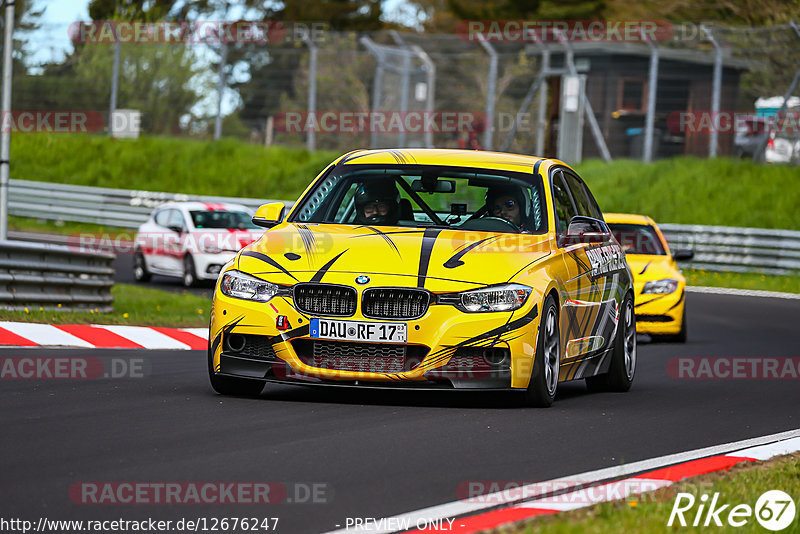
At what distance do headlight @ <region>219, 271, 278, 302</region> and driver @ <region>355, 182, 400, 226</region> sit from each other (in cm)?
119

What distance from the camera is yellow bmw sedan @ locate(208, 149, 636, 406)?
8672 mm

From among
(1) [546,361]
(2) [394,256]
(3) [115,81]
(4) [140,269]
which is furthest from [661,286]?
(3) [115,81]

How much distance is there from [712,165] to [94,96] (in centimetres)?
1581

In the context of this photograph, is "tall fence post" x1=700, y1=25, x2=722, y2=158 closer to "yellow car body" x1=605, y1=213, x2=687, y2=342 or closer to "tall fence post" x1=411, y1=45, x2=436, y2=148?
"tall fence post" x1=411, y1=45, x2=436, y2=148

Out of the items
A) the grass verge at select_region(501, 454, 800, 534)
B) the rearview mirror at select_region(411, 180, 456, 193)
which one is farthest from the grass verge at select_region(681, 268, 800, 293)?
the grass verge at select_region(501, 454, 800, 534)

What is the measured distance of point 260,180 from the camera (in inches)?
1603

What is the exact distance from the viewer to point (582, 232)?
10109 millimetres

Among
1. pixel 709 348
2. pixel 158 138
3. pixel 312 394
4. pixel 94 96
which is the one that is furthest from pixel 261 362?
pixel 158 138

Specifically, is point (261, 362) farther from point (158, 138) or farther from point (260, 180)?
point (158, 138)

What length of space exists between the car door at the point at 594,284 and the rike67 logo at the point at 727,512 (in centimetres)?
382

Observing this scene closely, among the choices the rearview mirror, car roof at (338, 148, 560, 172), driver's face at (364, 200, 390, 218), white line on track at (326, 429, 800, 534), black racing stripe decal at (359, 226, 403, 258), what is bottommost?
white line on track at (326, 429, 800, 534)

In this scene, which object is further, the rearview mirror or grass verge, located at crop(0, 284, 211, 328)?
grass verge, located at crop(0, 284, 211, 328)

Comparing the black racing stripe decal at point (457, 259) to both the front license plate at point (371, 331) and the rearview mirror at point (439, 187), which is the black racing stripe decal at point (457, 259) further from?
the rearview mirror at point (439, 187)

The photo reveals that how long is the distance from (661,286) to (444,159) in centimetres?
709
